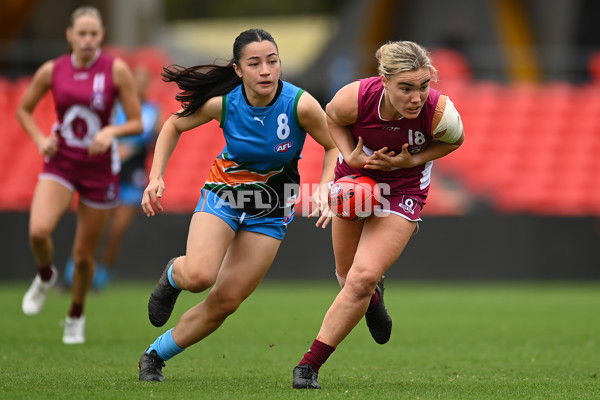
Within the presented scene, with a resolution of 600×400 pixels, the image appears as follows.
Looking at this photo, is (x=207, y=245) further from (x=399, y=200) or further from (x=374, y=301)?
(x=374, y=301)

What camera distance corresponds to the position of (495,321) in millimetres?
9570

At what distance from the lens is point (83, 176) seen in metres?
7.64

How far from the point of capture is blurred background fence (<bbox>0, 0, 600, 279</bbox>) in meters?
13.9

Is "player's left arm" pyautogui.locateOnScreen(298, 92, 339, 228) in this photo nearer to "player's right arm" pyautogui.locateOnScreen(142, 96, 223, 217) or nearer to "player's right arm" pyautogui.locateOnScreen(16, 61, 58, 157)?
"player's right arm" pyautogui.locateOnScreen(142, 96, 223, 217)

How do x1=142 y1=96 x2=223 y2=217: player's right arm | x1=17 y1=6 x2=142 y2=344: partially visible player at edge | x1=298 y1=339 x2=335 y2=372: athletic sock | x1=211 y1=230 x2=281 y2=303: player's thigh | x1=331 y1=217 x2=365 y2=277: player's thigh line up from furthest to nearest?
x1=17 y1=6 x2=142 y2=344: partially visible player at edge
x1=331 y1=217 x2=365 y2=277: player's thigh
x1=142 y1=96 x2=223 y2=217: player's right arm
x1=211 y1=230 x2=281 y2=303: player's thigh
x1=298 y1=339 x2=335 y2=372: athletic sock

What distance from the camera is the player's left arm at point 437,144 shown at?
543 cm

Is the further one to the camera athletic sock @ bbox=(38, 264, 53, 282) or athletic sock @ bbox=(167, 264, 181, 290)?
athletic sock @ bbox=(38, 264, 53, 282)

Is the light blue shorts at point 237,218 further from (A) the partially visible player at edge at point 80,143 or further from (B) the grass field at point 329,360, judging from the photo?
(A) the partially visible player at edge at point 80,143

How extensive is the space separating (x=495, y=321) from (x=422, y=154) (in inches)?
176

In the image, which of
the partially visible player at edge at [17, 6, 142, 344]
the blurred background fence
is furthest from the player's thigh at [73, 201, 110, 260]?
the blurred background fence

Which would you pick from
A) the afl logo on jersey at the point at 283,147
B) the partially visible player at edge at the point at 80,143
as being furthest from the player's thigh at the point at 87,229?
the afl logo on jersey at the point at 283,147

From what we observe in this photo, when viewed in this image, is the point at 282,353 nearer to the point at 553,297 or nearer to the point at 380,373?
the point at 380,373

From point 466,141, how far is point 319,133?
37.5 ft

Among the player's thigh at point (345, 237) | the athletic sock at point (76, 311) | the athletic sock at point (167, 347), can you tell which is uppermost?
the player's thigh at point (345, 237)
